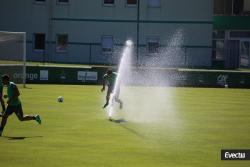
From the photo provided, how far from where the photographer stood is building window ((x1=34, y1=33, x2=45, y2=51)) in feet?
201

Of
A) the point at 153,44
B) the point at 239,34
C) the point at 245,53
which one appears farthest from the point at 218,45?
the point at 153,44

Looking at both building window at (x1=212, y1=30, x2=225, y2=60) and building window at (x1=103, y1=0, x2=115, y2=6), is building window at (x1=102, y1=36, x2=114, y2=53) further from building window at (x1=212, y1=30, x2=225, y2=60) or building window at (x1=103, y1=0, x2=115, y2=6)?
building window at (x1=212, y1=30, x2=225, y2=60)

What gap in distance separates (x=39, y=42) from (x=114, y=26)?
736 cm

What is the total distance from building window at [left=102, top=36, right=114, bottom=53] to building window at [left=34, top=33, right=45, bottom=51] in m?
5.72

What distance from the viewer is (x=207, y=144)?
1962 centimetres

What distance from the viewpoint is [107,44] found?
200 ft

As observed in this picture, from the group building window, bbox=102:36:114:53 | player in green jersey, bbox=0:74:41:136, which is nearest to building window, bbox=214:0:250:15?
building window, bbox=102:36:114:53

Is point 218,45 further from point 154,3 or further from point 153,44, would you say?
point 154,3

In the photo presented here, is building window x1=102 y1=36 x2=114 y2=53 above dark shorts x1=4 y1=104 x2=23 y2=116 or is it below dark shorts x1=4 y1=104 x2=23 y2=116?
above

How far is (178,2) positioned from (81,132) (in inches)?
1577

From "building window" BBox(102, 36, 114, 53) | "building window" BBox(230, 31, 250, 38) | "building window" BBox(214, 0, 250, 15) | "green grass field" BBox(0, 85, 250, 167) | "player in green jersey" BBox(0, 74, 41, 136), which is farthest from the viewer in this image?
"building window" BBox(214, 0, 250, 15)

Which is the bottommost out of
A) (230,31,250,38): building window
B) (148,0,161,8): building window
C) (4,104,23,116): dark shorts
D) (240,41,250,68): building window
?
(4,104,23,116): dark shorts

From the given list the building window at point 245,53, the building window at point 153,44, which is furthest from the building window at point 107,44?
the building window at point 245,53

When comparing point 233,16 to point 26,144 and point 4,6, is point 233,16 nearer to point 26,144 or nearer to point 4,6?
point 4,6
